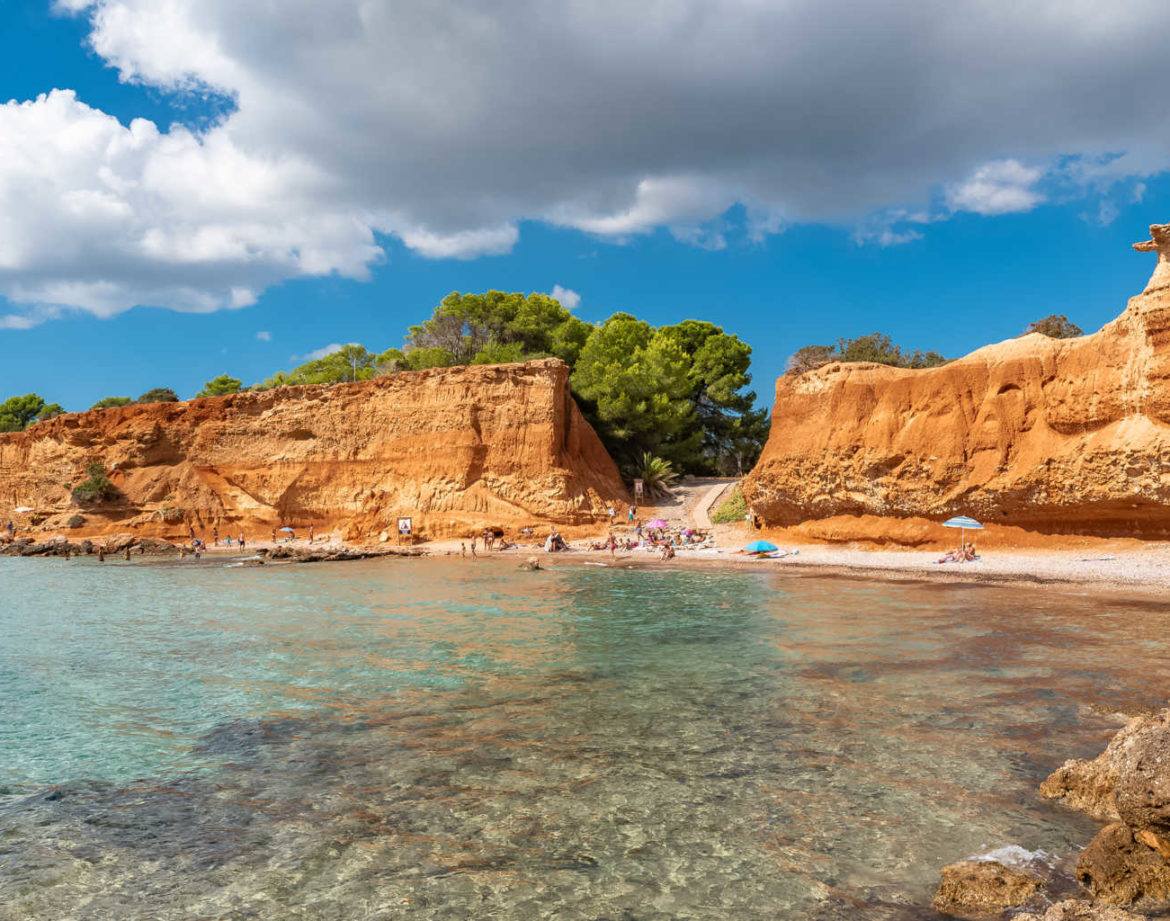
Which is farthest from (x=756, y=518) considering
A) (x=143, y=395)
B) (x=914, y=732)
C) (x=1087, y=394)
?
(x=143, y=395)

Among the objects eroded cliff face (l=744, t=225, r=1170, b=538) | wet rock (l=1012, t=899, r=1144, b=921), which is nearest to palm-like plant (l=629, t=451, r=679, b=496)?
eroded cliff face (l=744, t=225, r=1170, b=538)

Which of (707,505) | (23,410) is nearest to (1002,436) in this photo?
(707,505)

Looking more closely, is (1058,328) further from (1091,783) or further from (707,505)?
(1091,783)

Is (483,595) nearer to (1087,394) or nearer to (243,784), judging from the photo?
(243,784)

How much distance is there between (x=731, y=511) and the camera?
3453 cm

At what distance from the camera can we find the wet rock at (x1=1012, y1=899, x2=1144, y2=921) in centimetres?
386

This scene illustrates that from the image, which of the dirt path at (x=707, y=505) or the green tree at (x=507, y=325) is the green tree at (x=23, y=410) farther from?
the dirt path at (x=707, y=505)

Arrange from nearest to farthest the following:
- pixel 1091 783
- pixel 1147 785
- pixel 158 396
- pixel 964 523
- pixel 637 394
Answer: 1. pixel 1147 785
2. pixel 1091 783
3. pixel 964 523
4. pixel 637 394
5. pixel 158 396

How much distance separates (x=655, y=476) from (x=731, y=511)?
6.18 meters

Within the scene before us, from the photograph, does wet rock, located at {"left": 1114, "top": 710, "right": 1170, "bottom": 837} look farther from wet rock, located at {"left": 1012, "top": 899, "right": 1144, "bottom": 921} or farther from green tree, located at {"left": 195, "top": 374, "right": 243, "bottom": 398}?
green tree, located at {"left": 195, "top": 374, "right": 243, "bottom": 398}

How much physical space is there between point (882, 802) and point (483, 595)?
15187 millimetres

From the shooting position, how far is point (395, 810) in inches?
239

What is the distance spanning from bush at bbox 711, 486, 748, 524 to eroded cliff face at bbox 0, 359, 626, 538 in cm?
589

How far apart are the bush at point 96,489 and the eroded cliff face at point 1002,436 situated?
37377 millimetres
